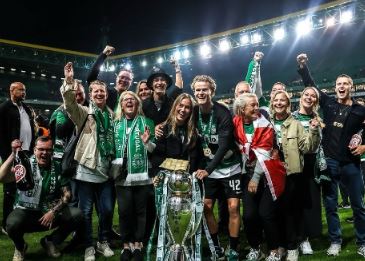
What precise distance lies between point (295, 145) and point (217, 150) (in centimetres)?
86

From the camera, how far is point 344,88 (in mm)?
4465

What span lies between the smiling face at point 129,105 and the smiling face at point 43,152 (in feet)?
3.01

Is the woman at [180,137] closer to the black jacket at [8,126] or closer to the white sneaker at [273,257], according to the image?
the white sneaker at [273,257]

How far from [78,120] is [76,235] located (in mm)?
1436

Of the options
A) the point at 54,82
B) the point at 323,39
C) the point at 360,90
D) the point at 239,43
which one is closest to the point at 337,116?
the point at 360,90

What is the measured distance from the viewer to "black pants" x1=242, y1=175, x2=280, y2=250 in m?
4.05

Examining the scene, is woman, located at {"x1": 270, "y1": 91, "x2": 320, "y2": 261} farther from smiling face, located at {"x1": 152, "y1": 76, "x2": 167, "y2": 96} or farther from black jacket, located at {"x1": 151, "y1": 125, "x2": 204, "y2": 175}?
smiling face, located at {"x1": 152, "y1": 76, "x2": 167, "y2": 96}

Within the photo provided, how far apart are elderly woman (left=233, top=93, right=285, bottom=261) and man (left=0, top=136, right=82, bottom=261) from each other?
1900mm

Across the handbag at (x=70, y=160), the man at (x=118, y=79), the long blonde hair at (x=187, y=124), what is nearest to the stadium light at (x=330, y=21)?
the man at (x=118, y=79)

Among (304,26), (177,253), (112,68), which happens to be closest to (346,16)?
(304,26)

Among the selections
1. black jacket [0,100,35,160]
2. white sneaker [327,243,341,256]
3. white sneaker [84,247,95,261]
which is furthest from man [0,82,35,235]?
white sneaker [327,243,341,256]

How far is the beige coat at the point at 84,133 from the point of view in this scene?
420 cm

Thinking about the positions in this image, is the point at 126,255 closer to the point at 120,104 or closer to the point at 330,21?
the point at 120,104

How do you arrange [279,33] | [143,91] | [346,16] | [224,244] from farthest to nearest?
[279,33], [346,16], [143,91], [224,244]
